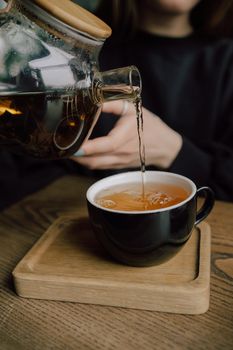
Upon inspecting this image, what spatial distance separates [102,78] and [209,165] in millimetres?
578

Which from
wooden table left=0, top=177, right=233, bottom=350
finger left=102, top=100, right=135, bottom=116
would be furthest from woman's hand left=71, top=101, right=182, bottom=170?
wooden table left=0, top=177, right=233, bottom=350

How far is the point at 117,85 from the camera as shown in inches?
22.9

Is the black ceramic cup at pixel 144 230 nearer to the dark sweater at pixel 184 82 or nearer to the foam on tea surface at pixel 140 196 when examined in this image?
the foam on tea surface at pixel 140 196

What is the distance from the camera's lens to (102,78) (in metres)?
0.60

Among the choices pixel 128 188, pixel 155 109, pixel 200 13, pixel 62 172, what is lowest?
pixel 62 172

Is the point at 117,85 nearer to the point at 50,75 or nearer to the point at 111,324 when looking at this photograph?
the point at 50,75

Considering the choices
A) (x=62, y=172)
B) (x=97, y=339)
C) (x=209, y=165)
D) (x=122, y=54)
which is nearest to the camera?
(x=97, y=339)

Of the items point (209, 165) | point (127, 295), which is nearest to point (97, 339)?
point (127, 295)

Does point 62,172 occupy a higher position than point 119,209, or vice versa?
point 119,209

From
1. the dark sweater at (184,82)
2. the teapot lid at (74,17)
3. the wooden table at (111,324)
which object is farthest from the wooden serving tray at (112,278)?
the dark sweater at (184,82)

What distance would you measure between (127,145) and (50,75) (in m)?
0.28

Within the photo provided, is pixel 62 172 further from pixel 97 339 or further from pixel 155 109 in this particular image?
pixel 97 339

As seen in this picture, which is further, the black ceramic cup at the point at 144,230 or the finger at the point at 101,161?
the finger at the point at 101,161

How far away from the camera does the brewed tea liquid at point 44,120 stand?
1.83ft
